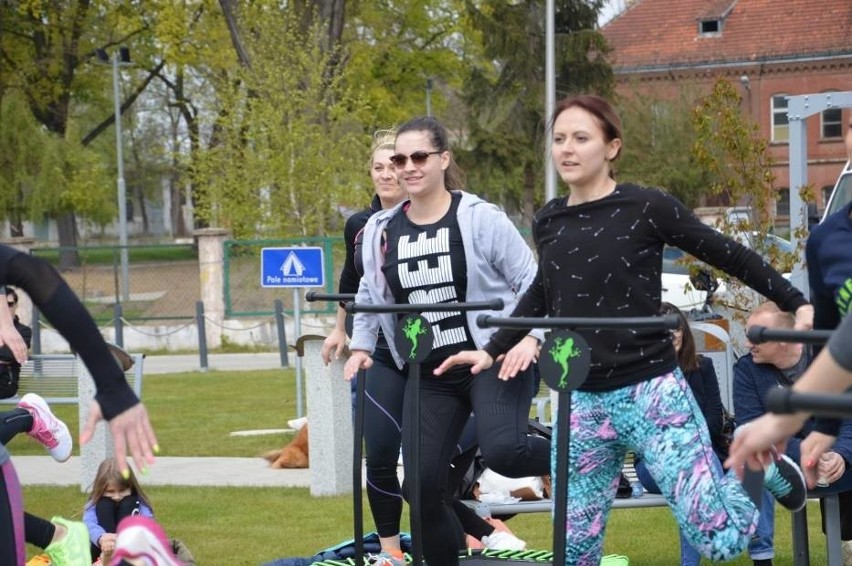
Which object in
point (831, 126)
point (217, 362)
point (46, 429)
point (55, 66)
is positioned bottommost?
point (217, 362)

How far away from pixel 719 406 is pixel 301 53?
23552mm

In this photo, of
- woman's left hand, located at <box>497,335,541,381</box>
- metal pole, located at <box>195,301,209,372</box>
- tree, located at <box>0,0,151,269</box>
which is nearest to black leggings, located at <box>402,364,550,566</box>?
woman's left hand, located at <box>497,335,541,381</box>

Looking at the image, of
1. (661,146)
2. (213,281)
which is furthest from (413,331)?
(661,146)

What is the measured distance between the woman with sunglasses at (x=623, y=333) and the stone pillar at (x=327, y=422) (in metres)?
4.91

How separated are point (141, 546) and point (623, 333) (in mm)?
1834

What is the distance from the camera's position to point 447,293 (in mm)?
6254

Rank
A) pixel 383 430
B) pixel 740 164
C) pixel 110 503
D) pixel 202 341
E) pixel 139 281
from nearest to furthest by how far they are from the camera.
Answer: pixel 383 430 → pixel 110 503 → pixel 740 164 → pixel 202 341 → pixel 139 281

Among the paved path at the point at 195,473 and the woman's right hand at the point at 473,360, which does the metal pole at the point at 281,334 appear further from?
the woman's right hand at the point at 473,360

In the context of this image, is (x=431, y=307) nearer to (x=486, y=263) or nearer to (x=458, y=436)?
(x=486, y=263)

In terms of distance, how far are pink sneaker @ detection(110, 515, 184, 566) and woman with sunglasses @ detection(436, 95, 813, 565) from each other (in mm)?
1559

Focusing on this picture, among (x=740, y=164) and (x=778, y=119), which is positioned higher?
(x=778, y=119)

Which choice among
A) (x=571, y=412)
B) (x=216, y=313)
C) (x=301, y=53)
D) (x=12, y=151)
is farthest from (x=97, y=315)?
(x=571, y=412)

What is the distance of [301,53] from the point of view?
29906 mm

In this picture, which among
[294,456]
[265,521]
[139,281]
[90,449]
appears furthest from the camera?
[139,281]
